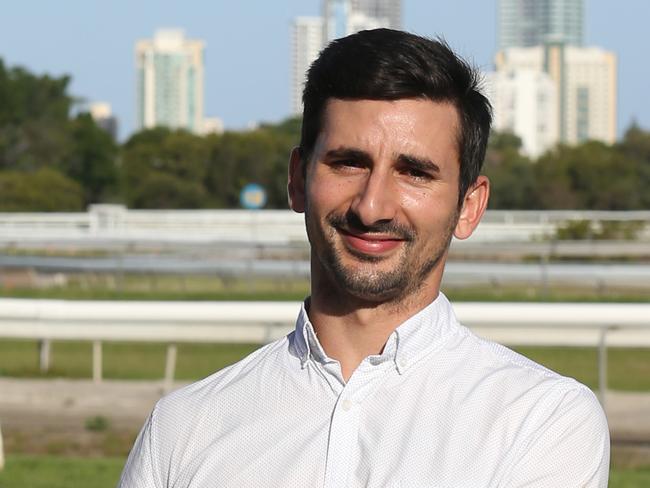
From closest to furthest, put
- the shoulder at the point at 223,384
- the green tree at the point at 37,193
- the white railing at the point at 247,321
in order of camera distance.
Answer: the shoulder at the point at 223,384
the white railing at the point at 247,321
the green tree at the point at 37,193

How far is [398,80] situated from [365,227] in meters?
0.23

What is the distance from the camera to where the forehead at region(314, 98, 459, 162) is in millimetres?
2371

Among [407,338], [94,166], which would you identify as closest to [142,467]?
[407,338]

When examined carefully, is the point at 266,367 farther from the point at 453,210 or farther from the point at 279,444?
the point at 453,210

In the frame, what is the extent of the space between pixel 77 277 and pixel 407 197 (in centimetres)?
2877

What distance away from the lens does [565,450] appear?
2.23 m

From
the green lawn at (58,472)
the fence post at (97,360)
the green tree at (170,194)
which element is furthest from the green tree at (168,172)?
the green lawn at (58,472)

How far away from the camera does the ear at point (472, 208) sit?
258 centimetres

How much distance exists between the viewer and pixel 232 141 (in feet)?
317

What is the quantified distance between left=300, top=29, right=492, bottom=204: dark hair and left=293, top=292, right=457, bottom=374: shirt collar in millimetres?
203

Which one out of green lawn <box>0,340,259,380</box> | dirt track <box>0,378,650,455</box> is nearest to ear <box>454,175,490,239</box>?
dirt track <box>0,378,650,455</box>

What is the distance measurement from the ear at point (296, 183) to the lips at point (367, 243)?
233 mm

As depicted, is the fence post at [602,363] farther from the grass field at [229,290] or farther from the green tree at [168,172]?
the green tree at [168,172]

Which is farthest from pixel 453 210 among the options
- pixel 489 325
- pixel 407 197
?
pixel 489 325
